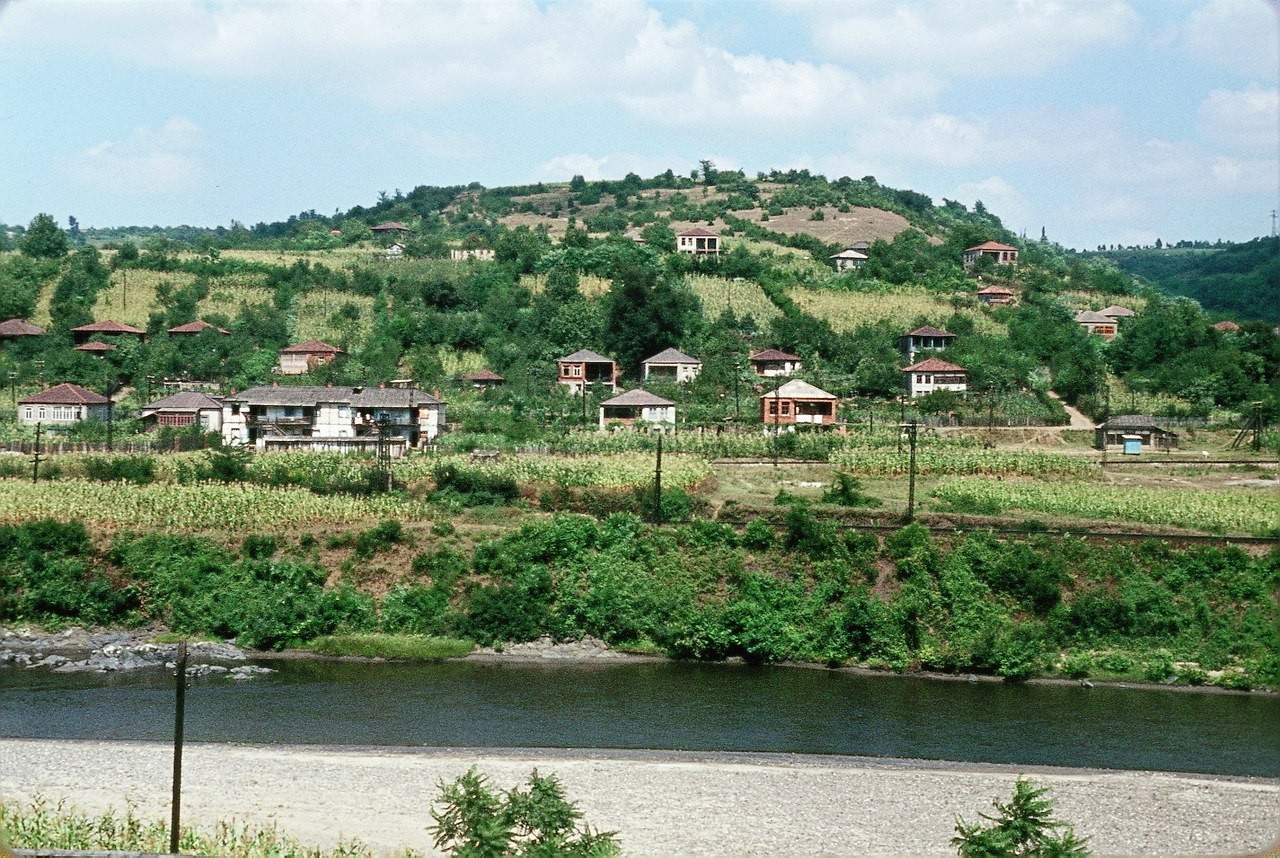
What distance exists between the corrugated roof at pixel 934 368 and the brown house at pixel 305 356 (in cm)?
2059

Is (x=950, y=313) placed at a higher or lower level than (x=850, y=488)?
higher

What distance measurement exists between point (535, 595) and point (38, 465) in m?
14.6

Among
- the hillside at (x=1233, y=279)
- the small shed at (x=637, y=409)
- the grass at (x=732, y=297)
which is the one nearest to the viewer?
the small shed at (x=637, y=409)

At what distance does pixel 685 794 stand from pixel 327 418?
23.9 meters

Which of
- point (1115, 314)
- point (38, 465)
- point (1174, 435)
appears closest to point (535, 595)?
point (38, 465)

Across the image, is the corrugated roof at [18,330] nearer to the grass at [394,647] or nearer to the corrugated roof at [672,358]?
the corrugated roof at [672,358]

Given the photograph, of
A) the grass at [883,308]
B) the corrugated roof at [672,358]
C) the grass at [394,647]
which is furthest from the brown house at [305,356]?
the grass at [394,647]

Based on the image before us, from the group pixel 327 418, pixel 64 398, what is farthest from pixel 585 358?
pixel 64 398

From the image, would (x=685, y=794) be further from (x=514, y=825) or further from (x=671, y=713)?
(x=514, y=825)

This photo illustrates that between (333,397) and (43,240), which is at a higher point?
(43,240)

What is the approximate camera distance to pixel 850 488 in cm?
2980

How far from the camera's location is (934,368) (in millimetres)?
44781

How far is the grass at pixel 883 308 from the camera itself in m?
52.3

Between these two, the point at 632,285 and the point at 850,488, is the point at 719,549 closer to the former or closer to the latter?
the point at 850,488
